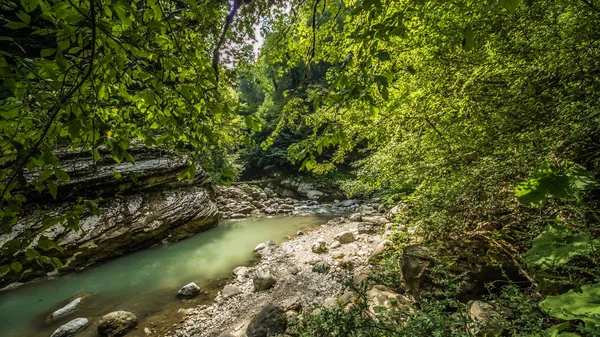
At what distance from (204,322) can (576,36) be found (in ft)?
17.3

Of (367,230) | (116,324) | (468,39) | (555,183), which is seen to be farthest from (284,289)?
(468,39)

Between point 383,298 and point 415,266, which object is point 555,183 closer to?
point 415,266

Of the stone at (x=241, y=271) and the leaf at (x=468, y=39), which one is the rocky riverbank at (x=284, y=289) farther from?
the leaf at (x=468, y=39)

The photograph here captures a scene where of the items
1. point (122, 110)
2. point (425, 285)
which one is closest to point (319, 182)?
point (425, 285)

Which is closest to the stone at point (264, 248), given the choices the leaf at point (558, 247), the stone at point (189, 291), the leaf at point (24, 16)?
the stone at point (189, 291)

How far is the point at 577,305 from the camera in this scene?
1067 millimetres

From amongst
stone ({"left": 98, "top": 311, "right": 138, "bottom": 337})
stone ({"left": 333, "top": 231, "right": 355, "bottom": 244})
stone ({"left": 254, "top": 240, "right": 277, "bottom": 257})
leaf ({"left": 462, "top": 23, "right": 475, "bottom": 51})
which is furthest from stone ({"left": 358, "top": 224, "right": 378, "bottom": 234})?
leaf ({"left": 462, "top": 23, "right": 475, "bottom": 51})

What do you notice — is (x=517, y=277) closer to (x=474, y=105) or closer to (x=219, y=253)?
(x=474, y=105)

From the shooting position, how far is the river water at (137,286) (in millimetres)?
4188

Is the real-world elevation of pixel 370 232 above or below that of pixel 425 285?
below

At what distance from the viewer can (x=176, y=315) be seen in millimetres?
4188

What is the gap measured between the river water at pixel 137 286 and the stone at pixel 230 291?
270 millimetres

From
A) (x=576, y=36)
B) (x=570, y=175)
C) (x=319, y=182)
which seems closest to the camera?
(x=570, y=175)

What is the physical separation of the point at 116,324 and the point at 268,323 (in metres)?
2.59
